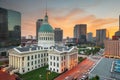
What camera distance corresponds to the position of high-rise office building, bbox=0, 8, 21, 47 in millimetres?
119512

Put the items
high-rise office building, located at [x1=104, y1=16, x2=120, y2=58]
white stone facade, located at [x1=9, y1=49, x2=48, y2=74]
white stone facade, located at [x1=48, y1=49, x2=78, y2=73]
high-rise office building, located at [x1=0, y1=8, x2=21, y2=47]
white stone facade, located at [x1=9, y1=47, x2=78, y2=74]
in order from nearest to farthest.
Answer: white stone facade, located at [x1=9, y1=49, x2=48, y2=74] < white stone facade, located at [x1=9, y1=47, x2=78, y2=74] < white stone facade, located at [x1=48, y1=49, x2=78, y2=73] < high-rise office building, located at [x1=0, y1=8, x2=21, y2=47] < high-rise office building, located at [x1=104, y1=16, x2=120, y2=58]

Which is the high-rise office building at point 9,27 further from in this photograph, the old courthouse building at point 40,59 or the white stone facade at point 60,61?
the white stone facade at point 60,61

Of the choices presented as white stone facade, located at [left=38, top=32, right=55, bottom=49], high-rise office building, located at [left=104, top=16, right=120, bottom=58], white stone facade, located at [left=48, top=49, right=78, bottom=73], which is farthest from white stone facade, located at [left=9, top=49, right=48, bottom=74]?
high-rise office building, located at [left=104, top=16, right=120, bottom=58]

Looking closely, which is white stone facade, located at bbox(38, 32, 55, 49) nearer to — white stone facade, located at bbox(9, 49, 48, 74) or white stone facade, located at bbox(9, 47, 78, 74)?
white stone facade, located at bbox(9, 49, 48, 74)

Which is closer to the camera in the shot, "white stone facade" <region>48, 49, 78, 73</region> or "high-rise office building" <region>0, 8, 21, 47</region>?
"white stone facade" <region>48, 49, 78, 73</region>

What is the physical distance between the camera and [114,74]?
165ft

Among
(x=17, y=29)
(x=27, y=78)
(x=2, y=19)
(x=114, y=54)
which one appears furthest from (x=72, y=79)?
(x=17, y=29)

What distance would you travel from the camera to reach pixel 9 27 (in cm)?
13138

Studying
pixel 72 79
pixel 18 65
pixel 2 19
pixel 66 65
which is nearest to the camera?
pixel 72 79

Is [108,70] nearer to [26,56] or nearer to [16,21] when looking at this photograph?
[26,56]

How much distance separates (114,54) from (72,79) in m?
80.1

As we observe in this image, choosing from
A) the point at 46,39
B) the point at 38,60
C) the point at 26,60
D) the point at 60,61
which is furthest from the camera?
the point at 46,39

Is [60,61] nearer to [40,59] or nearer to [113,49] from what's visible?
[40,59]

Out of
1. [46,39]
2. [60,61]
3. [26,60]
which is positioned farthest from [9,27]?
[60,61]
